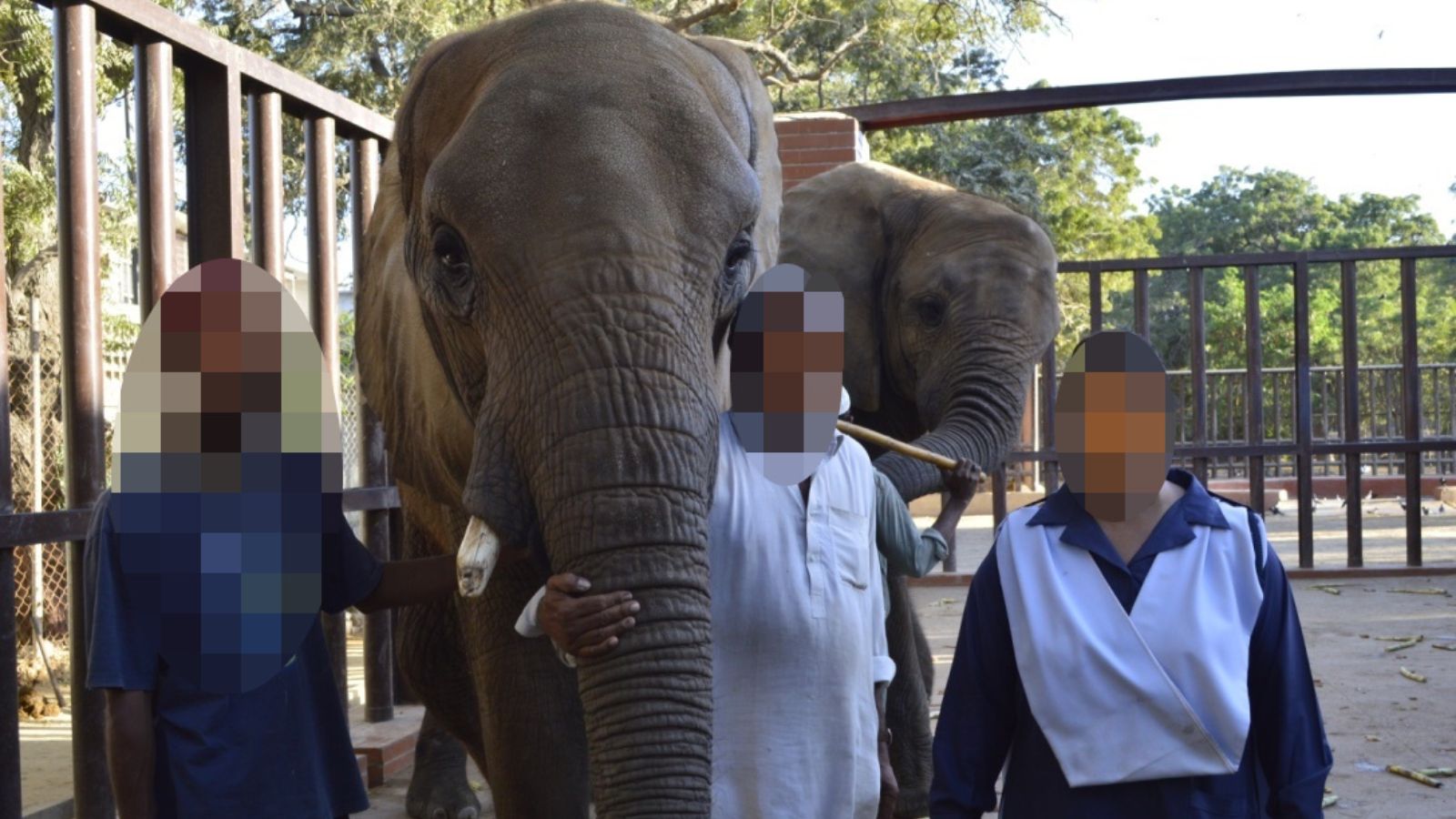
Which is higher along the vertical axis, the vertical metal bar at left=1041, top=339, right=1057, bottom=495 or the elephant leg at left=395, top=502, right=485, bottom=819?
the vertical metal bar at left=1041, top=339, right=1057, bottom=495

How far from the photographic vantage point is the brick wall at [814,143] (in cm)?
1093

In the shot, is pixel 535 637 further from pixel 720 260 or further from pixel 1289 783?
pixel 1289 783

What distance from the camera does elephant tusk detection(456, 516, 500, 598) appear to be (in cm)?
327

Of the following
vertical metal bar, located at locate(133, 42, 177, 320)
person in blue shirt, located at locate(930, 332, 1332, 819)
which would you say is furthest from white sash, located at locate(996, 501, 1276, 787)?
vertical metal bar, located at locate(133, 42, 177, 320)

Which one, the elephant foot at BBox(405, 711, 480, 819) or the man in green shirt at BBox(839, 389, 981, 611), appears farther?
the elephant foot at BBox(405, 711, 480, 819)

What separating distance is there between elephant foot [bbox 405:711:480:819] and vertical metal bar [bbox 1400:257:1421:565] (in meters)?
9.81

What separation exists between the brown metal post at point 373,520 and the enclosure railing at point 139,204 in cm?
46

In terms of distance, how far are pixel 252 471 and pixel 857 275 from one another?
481 cm

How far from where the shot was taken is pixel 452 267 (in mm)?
3803

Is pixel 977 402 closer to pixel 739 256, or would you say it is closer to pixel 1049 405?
pixel 739 256

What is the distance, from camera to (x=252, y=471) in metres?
3.15

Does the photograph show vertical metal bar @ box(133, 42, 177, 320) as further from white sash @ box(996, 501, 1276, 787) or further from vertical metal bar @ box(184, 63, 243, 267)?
white sash @ box(996, 501, 1276, 787)

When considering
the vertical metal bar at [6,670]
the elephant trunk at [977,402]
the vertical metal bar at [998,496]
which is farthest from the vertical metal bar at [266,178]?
the vertical metal bar at [998,496]

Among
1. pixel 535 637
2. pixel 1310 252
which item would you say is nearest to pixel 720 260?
pixel 535 637
